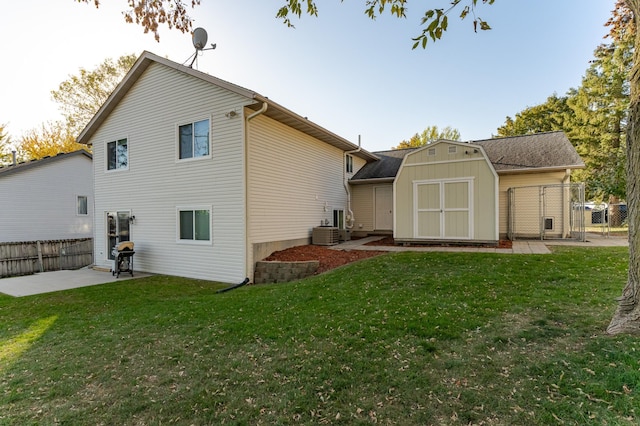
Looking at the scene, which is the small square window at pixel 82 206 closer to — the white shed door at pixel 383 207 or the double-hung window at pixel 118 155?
the double-hung window at pixel 118 155

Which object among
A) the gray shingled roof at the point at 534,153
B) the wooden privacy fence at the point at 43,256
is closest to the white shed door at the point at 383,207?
the gray shingled roof at the point at 534,153

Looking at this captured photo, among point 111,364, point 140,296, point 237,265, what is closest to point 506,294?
point 111,364

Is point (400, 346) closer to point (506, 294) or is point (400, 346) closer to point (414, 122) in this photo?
point (506, 294)

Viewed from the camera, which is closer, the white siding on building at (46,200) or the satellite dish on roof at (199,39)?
the satellite dish on roof at (199,39)

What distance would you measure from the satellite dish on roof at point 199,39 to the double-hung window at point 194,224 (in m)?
5.27

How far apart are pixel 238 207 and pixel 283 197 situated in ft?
6.36

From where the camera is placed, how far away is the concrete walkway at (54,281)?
8.23 meters

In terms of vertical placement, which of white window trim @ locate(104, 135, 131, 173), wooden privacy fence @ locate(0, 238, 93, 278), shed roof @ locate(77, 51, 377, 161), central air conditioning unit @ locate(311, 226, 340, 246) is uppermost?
shed roof @ locate(77, 51, 377, 161)

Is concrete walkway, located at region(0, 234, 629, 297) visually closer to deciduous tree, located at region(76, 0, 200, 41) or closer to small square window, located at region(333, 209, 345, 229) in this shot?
small square window, located at region(333, 209, 345, 229)

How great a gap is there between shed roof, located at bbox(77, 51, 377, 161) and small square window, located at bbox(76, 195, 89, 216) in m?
4.94

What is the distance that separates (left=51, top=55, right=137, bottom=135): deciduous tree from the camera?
68.3 ft

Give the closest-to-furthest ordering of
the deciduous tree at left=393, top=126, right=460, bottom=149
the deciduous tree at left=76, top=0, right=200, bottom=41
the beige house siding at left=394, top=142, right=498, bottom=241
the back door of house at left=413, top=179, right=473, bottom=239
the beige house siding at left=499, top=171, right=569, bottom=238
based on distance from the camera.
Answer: the deciduous tree at left=76, top=0, right=200, bottom=41 → the beige house siding at left=394, top=142, right=498, bottom=241 → the back door of house at left=413, top=179, right=473, bottom=239 → the beige house siding at left=499, top=171, right=569, bottom=238 → the deciduous tree at left=393, top=126, right=460, bottom=149

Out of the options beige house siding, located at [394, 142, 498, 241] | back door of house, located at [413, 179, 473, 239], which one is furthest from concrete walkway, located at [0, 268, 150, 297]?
back door of house, located at [413, 179, 473, 239]

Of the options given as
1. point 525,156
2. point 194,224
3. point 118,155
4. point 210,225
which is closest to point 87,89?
point 118,155
